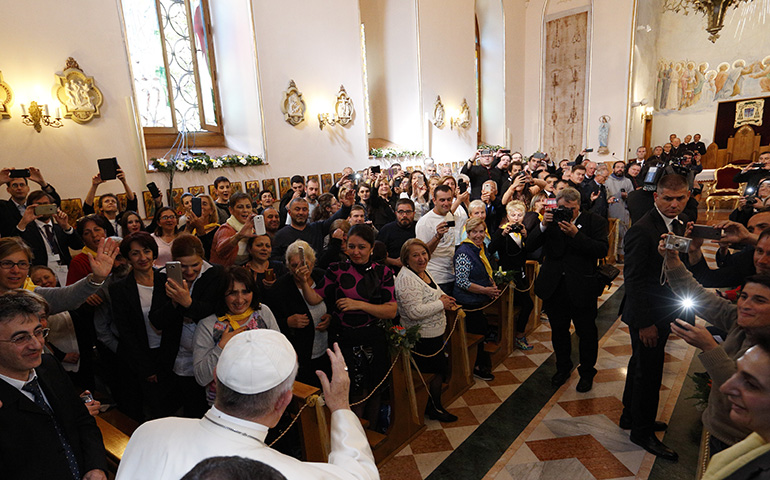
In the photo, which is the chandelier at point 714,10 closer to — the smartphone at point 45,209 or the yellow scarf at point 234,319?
the yellow scarf at point 234,319

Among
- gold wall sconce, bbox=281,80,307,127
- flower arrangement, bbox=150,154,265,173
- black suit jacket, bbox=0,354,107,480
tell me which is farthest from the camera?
gold wall sconce, bbox=281,80,307,127

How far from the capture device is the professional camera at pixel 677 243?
8.64 ft

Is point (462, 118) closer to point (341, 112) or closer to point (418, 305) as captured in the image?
point (341, 112)

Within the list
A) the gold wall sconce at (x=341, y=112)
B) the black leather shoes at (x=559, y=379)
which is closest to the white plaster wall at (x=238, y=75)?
the gold wall sconce at (x=341, y=112)

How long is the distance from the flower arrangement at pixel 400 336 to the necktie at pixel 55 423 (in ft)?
6.60

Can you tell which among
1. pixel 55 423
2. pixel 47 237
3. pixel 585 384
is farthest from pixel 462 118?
pixel 55 423

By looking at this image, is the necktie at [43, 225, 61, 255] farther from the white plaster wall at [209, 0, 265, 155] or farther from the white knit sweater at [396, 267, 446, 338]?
the white plaster wall at [209, 0, 265, 155]

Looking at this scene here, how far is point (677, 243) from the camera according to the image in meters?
2.67

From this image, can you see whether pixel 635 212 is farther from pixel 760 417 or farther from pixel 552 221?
pixel 760 417

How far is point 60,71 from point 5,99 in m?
0.85

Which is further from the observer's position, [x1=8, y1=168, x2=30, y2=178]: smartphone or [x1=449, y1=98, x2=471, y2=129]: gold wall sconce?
[x1=449, y1=98, x2=471, y2=129]: gold wall sconce

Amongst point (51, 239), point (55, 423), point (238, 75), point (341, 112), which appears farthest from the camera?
point (341, 112)

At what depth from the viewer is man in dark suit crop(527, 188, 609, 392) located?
4.03m

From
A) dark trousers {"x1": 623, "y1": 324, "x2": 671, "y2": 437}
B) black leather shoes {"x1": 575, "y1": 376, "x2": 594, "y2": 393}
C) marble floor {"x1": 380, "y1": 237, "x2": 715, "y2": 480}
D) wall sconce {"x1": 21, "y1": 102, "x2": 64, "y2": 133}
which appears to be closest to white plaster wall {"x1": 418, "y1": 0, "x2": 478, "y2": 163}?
wall sconce {"x1": 21, "y1": 102, "x2": 64, "y2": 133}
